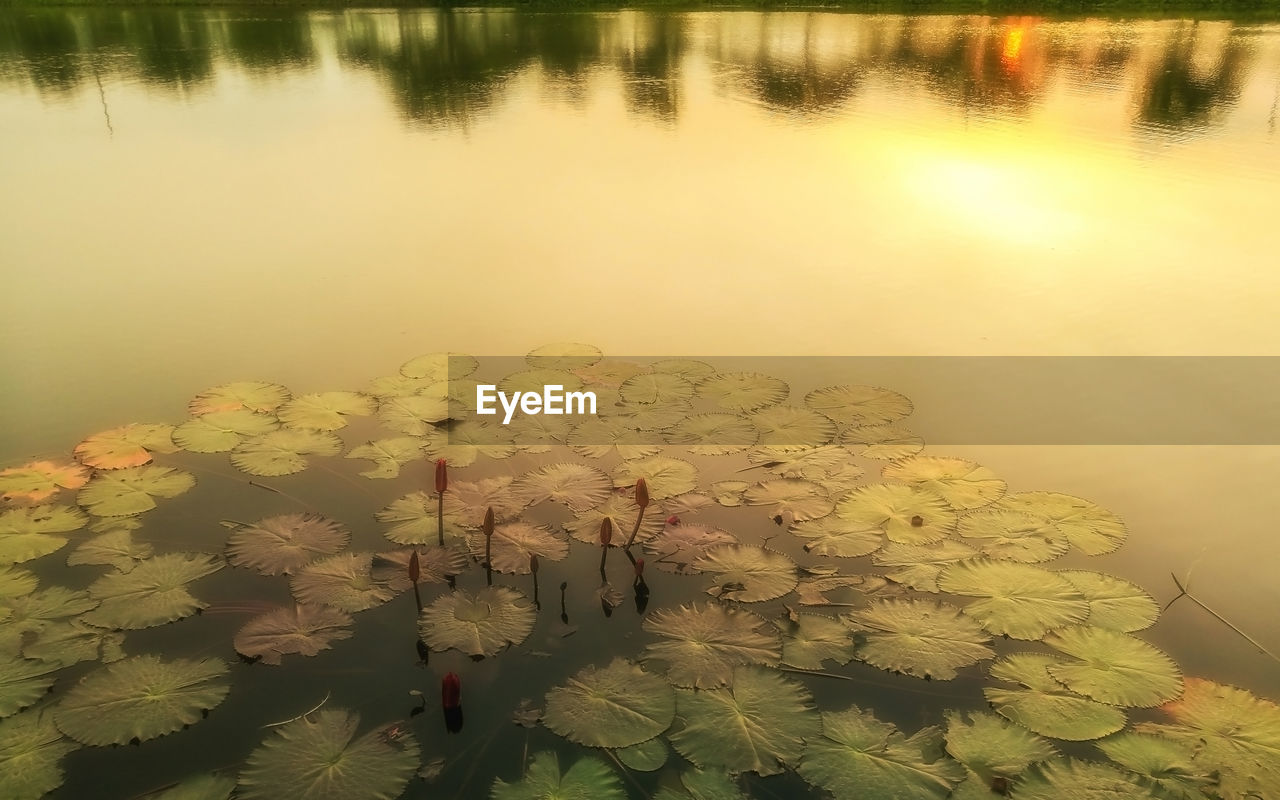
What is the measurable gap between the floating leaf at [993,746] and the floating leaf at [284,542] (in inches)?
58.6

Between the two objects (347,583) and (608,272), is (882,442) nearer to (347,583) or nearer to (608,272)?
(347,583)

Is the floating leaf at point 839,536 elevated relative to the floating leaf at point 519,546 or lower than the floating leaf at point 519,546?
lower

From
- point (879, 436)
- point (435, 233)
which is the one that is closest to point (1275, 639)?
point (879, 436)

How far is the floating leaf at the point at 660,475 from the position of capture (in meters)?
2.55

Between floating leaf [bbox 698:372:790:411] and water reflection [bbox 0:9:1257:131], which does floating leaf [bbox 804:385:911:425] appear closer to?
floating leaf [bbox 698:372:790:411]

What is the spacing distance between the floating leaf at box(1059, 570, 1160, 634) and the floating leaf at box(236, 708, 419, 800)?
1.50 metres

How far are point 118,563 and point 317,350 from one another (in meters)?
1.30

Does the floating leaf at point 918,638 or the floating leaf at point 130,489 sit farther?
the floating leaf at point 130,489

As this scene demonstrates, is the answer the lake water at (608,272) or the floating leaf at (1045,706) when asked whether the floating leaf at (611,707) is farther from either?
the floating leaf at (1045,706)

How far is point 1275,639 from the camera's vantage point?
6.57ft

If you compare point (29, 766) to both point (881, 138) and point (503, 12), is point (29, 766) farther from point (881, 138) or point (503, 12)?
point (503, 12)

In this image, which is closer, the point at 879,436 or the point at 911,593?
the point at 911,593

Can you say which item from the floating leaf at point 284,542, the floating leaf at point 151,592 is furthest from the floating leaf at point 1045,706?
the floating leaf at point 151,592

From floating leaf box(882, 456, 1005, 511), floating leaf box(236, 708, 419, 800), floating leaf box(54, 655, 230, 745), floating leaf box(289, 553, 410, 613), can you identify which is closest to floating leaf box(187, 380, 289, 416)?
floating leaf box(289, 553, 410, 613)
